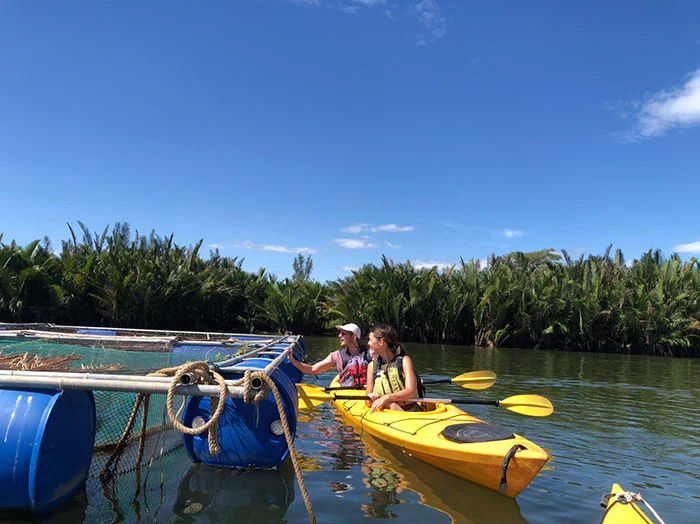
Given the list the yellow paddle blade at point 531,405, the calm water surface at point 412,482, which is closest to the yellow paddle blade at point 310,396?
the calm water surface at point 412,482

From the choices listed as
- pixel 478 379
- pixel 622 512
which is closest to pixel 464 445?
pixel 622 512

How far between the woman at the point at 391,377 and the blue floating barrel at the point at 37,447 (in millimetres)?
3286

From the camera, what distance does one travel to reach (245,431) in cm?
450

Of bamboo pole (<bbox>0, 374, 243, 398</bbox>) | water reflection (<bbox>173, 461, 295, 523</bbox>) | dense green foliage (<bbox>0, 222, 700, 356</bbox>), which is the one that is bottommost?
water reflection (<bbox>173, 461, 295, 523</bbox>)

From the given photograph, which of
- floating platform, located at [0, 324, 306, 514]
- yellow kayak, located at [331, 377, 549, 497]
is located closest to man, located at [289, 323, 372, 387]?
yellow kayak, located at [331, 377, 549, 497]

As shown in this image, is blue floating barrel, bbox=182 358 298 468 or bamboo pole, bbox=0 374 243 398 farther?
blue floating barrel, bbox=182 358 298 468

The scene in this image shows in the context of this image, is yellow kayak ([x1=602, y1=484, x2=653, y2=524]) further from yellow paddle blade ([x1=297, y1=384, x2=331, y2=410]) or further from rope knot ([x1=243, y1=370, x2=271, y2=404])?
yellow paddle blade ([x1=297, y1=384, x2=331, y2=410])

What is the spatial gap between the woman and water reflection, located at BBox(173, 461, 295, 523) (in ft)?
4.97

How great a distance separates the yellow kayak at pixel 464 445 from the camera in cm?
428

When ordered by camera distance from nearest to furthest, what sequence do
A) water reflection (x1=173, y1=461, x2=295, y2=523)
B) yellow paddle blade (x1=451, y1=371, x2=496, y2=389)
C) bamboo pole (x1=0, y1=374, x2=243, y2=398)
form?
1. bamboo pole (x1=0, y1=374, x2=243, y2=398)
2. water reflection (x1=173, y1=461, x2=295, y2=523)
3. yellow paddle blade (x1=451, y1=371, x2=496, y2=389)

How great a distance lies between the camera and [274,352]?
610 centimetres

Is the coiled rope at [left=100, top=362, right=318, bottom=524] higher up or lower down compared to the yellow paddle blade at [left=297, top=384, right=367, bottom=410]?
higher up

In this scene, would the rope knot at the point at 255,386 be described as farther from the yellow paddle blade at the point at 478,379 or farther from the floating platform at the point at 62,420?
the yellow paddle blade at the point at 478,379

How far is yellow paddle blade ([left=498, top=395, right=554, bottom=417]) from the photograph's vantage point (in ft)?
19.0
